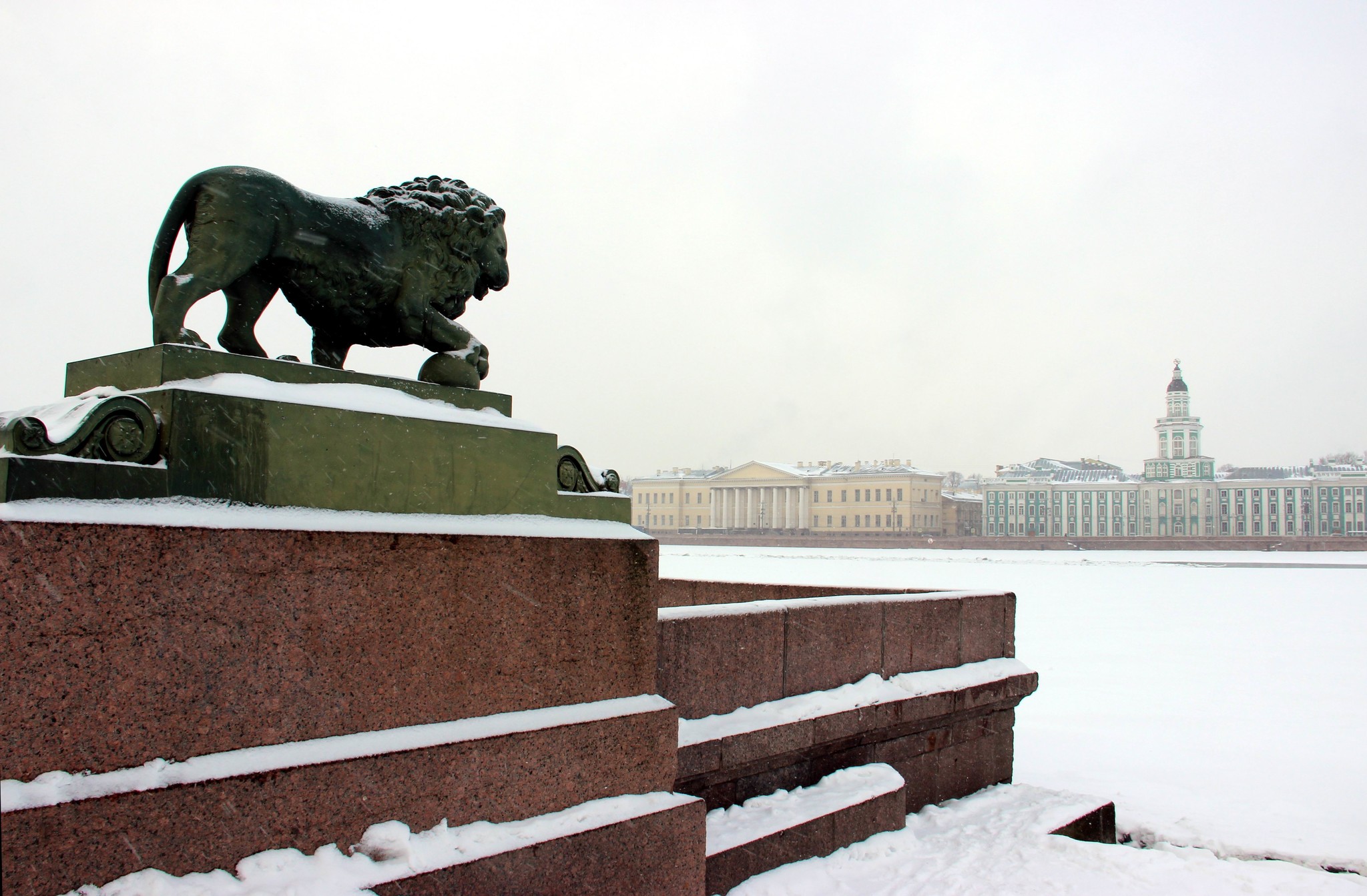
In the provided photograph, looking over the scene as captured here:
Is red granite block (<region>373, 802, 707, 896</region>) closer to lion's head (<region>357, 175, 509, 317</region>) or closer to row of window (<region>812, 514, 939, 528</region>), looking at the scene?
lion's head (<region>357, 175, 509, 317</region>)

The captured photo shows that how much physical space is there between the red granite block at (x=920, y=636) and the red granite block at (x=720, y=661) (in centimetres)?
83

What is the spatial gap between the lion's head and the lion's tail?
20.3 inches

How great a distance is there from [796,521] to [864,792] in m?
84.7

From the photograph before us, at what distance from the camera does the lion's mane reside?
2.88m

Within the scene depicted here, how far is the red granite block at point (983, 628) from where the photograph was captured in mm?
4809

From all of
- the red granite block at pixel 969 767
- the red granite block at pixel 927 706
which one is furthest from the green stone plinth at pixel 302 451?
the red granite block at pixel 969 767

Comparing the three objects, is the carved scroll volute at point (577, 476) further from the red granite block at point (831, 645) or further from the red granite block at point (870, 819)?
the red granite block at point (870, 819)

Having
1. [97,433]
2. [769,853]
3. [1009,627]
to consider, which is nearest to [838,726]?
[769,853]

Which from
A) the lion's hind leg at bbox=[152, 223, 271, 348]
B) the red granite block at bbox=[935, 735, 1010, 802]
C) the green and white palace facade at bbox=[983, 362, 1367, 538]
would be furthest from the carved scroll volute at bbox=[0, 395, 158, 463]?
the green and white palace facade at bbox=[983, 362, 1367, 538]

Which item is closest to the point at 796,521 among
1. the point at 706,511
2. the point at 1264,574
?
the point at 706,511

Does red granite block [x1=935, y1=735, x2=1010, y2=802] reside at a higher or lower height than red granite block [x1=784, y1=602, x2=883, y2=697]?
lower

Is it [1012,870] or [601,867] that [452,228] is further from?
[1012,870]

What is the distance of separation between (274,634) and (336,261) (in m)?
1.17

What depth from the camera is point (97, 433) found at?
6.37ft
